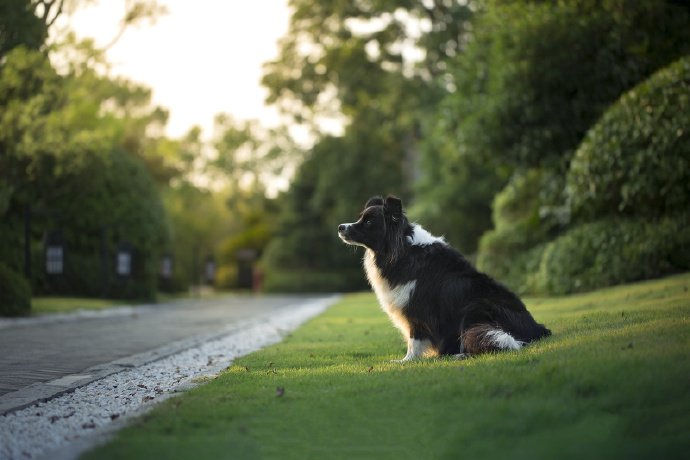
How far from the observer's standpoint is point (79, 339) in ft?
45.5

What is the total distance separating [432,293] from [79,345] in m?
7.12

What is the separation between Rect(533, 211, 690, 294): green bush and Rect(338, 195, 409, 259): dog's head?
9015mm

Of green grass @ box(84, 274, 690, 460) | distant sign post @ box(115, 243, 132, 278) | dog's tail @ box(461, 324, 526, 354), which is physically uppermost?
distant sign post @ box(115, 243, 132, 278)

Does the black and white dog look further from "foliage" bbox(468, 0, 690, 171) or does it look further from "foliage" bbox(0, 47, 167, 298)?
"foliage" bbox(0, 47, 167, 298)

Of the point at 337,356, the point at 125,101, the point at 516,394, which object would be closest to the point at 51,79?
the point at 337,356

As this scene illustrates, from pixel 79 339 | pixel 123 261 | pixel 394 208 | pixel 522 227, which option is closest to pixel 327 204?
pixel 123 261

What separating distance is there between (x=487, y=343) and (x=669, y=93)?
9.42 meters

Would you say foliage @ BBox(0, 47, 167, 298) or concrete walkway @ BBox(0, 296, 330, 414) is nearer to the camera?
concrete walkway @ BBox(0, 296, 330, 414)

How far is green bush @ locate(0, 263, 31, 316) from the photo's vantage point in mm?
18047

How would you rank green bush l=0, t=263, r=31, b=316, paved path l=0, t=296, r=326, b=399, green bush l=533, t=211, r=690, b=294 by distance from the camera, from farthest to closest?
1. green bush l=0, t=263, r=31, b=316
2. green bush l=533, t=211, r=690, b=294
3. paved path l=0, t=296, r=326, b=399

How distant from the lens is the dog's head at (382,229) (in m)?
8.82

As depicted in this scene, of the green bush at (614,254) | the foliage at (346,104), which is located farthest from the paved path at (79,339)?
the foliage at (346,104)

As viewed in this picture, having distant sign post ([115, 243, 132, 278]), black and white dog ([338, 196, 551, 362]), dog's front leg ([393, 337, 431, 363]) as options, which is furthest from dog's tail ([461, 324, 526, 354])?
distant sign post ([115, 243, 132, 278])

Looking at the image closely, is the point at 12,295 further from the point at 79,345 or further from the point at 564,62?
the point at 564,62
